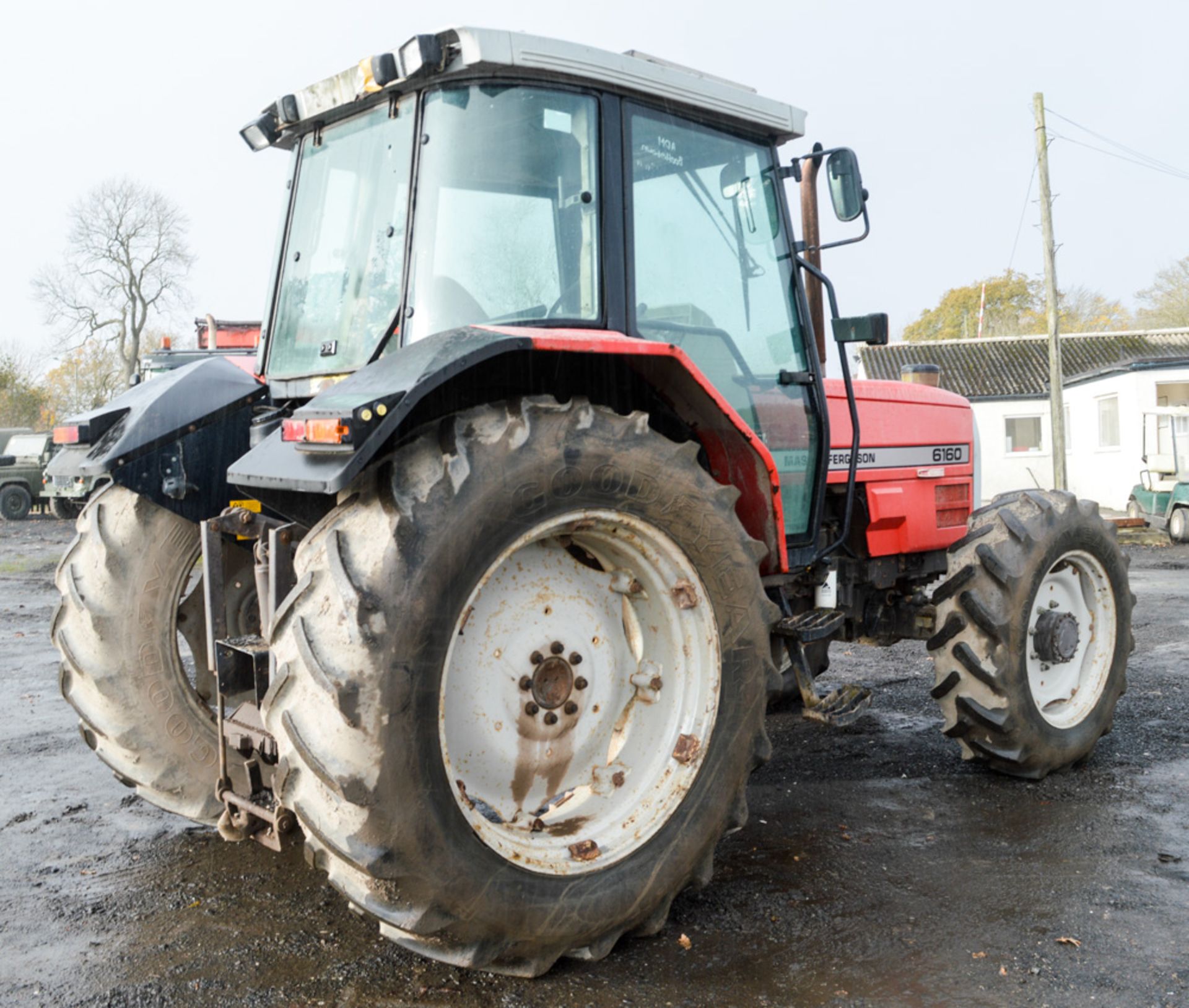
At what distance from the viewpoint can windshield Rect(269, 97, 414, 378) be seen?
3.36m

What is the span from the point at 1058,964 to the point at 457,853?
66.8 inches

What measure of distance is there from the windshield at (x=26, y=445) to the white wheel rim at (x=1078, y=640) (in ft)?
81.2

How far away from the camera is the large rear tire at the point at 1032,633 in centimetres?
450

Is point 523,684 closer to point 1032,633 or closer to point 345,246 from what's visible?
point 345,246

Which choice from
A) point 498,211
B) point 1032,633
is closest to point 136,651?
point 498,211

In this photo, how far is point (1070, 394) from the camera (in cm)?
2948

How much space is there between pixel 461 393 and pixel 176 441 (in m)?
1.13

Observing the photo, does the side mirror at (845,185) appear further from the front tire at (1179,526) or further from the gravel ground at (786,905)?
the front tire at (1179,526)

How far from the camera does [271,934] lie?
3.10 metres

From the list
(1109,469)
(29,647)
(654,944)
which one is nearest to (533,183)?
(654,944)

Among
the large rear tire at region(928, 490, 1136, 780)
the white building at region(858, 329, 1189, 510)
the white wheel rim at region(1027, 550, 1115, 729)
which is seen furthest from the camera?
the white building at region(858, 329, 1189, 510)

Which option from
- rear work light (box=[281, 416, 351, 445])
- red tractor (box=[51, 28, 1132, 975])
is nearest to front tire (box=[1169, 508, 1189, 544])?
red tractor (box=[51, 28, 1132, 975])

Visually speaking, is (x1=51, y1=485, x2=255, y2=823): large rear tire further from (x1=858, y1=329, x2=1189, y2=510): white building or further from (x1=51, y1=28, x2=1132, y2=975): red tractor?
(x1=858, y1=329, x2=1189, y2=510): white building

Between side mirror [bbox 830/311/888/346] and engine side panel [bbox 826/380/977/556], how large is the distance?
265 millimetres
